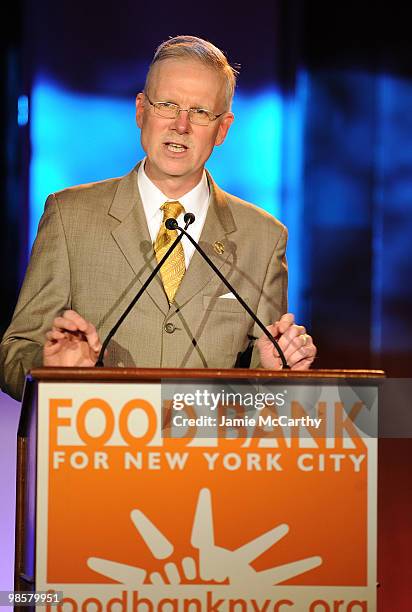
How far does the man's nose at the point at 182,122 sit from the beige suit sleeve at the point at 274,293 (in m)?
0.34

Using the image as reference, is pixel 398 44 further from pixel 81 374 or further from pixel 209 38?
pixel 81 374

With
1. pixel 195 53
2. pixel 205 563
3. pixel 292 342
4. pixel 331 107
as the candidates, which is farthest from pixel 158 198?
pixel 331 107

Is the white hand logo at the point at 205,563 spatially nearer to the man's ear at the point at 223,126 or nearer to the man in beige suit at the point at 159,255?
the man in beige suit at the point at 159,255

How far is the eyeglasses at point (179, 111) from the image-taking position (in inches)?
81.9

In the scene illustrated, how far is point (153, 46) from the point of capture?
12.5ft

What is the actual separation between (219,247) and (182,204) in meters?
0.13

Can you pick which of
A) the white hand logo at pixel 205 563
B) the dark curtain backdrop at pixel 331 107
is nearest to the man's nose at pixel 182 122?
the white hand logo at pixel 205 563

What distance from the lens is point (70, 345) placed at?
5.47ft

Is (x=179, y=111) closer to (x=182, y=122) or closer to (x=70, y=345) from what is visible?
(x=182, y=122)

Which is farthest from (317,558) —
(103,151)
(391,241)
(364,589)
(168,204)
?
(391,241)

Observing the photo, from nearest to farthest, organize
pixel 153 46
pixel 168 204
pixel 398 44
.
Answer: pixel 168 204, pixel 153 46, pixel 398 44

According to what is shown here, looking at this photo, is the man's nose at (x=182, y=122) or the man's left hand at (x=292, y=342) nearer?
the man's left hand at (x=292, y=342)

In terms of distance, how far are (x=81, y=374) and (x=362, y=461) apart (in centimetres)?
42

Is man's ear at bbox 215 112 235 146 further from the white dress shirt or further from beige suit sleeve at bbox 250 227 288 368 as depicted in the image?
beige suit sleeve at bbox 250 227 288 368
